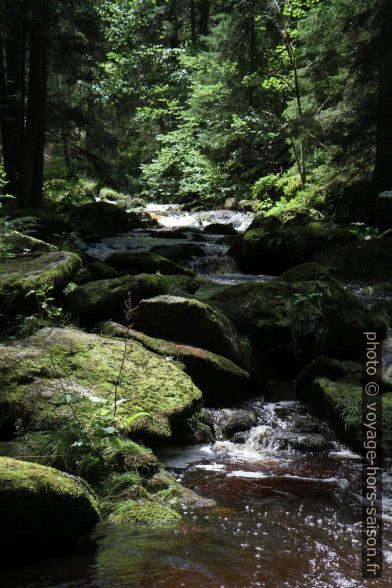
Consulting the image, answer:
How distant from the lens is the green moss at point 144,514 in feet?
11.4

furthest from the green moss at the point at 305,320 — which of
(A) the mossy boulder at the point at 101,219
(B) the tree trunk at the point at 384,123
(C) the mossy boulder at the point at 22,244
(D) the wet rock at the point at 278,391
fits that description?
(A) the mossy boulder at the point at 101,219

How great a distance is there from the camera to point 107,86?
31391mm

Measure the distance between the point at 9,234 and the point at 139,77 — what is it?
2631 cm

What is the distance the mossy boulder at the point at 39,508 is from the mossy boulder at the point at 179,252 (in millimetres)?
9625

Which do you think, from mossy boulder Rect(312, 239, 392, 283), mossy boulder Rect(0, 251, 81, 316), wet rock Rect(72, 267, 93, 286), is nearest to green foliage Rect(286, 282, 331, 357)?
mossy boulder Rect(0, 251, 81, 316)

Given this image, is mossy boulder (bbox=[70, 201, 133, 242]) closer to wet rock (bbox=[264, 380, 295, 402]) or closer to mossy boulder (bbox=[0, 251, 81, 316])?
mossy boulder (bbox=[0, 251, 81, 316])

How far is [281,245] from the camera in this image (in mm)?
11898

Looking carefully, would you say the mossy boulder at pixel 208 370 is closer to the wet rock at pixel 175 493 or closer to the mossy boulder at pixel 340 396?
the mossy boulder at pixel 340 396

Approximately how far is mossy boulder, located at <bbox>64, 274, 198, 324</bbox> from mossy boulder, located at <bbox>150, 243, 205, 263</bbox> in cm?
510

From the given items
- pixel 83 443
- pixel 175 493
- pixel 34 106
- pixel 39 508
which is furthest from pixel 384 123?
pixel 39 508

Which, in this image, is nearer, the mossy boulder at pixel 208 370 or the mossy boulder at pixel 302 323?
the mossy boulder at pixel 208 370

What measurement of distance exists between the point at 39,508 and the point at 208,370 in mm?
3289

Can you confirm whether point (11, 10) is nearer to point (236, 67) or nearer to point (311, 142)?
point (311, 142)

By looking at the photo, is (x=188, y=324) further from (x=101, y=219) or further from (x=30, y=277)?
(x=101, y=219)
